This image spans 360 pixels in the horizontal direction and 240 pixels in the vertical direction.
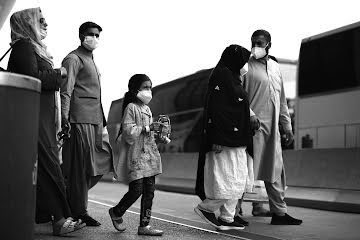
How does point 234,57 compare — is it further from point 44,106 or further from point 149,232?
point 44,106

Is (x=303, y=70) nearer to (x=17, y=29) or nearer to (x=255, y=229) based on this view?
(x=255, y=229)

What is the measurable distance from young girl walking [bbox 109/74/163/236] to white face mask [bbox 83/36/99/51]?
2.16ft

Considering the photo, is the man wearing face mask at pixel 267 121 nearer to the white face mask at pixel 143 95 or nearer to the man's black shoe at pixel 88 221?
the white face mask at pixel 143 95

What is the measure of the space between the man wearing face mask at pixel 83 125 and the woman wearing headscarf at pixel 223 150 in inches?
39.6

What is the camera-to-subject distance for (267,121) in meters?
7.73

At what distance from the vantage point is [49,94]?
5.92 metres

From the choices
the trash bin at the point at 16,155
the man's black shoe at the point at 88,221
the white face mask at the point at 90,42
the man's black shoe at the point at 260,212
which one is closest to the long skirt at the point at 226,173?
the man's black shoe at the point at 88,221

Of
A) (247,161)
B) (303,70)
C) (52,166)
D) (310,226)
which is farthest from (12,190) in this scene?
(303,70)

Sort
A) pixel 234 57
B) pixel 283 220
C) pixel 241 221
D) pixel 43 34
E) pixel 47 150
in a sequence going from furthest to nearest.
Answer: pixel 283 220, pixel 241 221, pixel 234 57, pixel 43 34, pixel 47 150

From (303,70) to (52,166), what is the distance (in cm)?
967

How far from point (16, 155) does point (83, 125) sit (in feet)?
10.6

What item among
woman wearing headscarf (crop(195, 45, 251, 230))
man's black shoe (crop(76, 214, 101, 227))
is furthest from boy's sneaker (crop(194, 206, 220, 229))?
man's black shoe (crop(76, 214, 101, 227))

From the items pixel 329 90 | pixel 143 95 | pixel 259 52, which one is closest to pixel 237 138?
pixel 143 95

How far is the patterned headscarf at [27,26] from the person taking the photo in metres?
5.94
